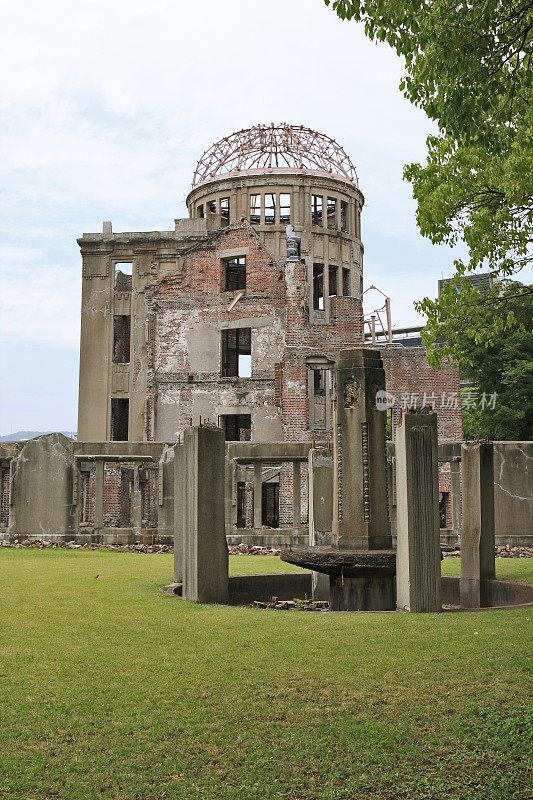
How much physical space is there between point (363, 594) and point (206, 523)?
6.45 feet

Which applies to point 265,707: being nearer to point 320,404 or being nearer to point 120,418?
point 120,418

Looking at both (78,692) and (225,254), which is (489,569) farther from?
(225,254)

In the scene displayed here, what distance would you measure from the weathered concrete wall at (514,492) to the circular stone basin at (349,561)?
8.81 meters

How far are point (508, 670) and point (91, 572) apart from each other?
7.29m

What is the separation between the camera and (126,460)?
56.9ft

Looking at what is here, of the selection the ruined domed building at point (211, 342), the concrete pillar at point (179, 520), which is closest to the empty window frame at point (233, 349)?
the ruined domed building at point (211, 342)

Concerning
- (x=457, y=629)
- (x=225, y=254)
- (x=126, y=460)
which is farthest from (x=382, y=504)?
(x=225, y=254)

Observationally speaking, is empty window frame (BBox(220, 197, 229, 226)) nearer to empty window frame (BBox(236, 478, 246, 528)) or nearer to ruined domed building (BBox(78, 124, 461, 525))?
ruined domed building (BBox(78, 124, 461, 525))

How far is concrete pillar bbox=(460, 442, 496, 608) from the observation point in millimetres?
9469

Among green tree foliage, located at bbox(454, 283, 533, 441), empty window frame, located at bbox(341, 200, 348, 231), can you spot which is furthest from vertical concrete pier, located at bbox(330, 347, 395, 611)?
empty window frame, located at bbox(341, 200, 348, 231)

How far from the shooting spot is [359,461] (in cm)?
927

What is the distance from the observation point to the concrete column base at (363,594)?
900 centimetres

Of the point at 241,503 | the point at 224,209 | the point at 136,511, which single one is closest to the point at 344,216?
the point at 224,209

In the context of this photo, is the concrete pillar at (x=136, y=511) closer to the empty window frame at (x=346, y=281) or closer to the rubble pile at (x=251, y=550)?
the rubble pile at (x=251, y=550)
